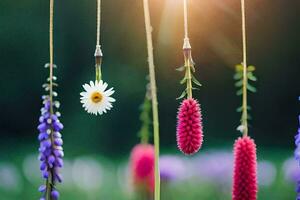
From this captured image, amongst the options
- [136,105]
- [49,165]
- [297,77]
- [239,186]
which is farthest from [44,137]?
[297,77]

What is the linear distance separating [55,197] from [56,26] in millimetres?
850

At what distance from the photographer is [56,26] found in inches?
88.1

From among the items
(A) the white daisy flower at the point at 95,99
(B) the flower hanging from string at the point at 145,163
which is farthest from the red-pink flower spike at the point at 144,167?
(A) the white daisy flower at the point at 95,99

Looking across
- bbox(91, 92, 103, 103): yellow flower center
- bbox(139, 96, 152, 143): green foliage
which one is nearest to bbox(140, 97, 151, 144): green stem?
bbox(139, 96, 152, 143): green foliage

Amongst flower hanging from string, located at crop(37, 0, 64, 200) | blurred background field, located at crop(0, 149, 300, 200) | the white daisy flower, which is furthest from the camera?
blurred background field, located at crop(0, 149, 300, 200)

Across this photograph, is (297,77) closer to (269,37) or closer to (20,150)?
(269,37)

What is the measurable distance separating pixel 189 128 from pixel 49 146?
299 millimetres

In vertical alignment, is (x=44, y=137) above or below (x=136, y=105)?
below

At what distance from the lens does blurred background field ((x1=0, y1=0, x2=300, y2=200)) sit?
80.5 inches

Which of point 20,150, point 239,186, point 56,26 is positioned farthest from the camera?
point 56,26

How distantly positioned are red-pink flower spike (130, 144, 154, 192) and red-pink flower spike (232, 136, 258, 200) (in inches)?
10.6

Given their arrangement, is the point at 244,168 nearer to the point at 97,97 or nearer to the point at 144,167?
the point at 144,167

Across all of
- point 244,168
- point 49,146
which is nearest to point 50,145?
point 49,146

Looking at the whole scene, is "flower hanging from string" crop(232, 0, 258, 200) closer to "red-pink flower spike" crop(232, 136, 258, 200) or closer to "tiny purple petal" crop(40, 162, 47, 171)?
"red-pink flower spike" crop(232, 136, 258, 200)
